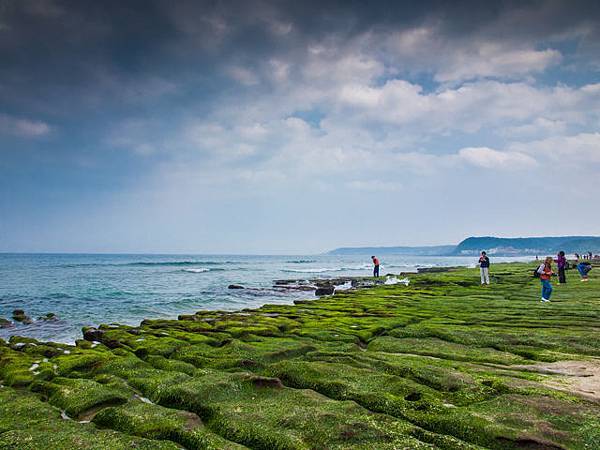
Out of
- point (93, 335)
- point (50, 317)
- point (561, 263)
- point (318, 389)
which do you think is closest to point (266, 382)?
point (318, 389)

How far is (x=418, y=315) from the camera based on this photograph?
72.4 ft

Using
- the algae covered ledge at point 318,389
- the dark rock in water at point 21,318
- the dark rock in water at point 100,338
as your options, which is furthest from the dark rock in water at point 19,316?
the algae covered ledge at point 318,389

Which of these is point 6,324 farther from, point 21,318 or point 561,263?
point 561,263

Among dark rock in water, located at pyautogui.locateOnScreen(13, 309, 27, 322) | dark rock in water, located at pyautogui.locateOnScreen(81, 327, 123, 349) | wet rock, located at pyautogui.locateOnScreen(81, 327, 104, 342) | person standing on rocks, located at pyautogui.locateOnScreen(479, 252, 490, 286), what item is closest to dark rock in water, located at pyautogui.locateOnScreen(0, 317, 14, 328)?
dark rock in water, located at pyautogui.locateOnScreen(13, 309, 27, 322)

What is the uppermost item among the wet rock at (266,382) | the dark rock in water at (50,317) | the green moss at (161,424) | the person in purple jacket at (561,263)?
the person in purple jacket at (561,263)

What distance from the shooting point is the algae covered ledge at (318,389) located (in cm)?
714

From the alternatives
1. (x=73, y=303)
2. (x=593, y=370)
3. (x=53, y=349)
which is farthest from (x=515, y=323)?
(x=73, y=303)

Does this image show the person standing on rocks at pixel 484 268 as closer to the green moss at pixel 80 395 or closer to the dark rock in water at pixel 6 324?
the green moss at pixel 80 395

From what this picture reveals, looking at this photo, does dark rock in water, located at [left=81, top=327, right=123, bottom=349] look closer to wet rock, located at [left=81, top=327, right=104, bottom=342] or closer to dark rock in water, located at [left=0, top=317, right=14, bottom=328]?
wet rock, located at [left=81, top=327, right=104, bottom=342]

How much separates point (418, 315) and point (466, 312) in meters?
2.97

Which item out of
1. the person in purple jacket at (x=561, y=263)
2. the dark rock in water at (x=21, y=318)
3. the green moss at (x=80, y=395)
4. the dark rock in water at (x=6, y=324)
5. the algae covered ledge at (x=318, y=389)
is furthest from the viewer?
the person in purple jacket at (x=561, y=263)

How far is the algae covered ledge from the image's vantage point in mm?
7137

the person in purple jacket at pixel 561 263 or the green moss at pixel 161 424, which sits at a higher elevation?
the person in purple jacket at pixel 561 263

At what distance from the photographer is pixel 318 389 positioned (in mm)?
9594
